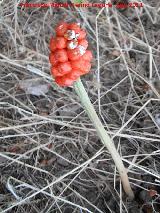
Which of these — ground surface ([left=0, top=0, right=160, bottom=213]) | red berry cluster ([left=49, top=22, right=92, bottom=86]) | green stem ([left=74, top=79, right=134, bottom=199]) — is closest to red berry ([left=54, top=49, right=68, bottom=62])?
red berry cluster ([left=49, top=22, right=92, bottom=86])

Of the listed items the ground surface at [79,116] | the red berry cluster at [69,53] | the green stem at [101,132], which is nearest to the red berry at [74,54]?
the red berry cluster at [69,53]

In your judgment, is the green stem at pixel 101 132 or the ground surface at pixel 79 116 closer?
the green stem at pixel 101 132

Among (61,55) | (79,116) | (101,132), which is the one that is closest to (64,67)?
(61,55)

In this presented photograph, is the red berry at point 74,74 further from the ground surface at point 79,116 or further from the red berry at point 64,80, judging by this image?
the ground surface at point 79,116

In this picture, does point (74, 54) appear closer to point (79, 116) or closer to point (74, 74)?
point (74, 74)

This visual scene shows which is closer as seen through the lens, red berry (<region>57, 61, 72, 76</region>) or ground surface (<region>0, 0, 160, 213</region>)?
red berry (<region>57, 61, 72, 76</region>)

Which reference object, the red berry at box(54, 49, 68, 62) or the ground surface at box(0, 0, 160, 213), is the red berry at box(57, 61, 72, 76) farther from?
the ground surface at box(0, 0, 160, 213)
